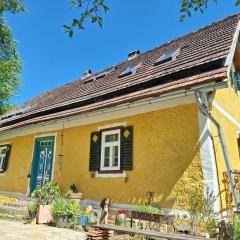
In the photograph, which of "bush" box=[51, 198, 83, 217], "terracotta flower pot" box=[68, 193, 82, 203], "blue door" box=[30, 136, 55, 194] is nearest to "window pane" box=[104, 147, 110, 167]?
"terracotta flower pot" box=[68, 193, 82, 203]

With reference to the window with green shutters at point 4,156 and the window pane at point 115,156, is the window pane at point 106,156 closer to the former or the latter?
the window pane at point 115,156

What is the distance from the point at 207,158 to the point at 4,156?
927 cm

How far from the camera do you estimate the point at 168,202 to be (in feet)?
21.6

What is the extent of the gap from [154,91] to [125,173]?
2.40 metres

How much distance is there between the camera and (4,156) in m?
12.2

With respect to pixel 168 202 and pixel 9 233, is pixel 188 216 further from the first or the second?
pixel 9 233

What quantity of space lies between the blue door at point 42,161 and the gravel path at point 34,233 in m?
3.74

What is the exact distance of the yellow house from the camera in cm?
636

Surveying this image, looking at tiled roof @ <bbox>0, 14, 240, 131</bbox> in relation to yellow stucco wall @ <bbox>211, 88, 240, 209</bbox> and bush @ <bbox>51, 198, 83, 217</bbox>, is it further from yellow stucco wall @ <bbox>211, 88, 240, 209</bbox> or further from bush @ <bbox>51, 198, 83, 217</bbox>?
bush @ <bbox>51, 198, 83, 217</bbox>

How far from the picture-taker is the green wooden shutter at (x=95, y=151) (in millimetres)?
8289

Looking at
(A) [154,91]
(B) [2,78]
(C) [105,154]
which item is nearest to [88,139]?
(C) [105,154]

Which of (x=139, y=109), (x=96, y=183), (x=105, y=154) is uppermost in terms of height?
(x=139, y=109)

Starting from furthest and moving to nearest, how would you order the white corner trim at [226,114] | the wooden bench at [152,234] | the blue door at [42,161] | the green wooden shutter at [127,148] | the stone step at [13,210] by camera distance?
the blue door at [42,161]
the stone step at [13,210]
the green wooden shutter at [127,148]
the white corner trim at [226,114]
the wooden bench at [152,234]

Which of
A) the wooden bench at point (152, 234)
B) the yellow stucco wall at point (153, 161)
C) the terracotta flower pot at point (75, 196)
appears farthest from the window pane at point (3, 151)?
the wooden bench at point (152, 234)
